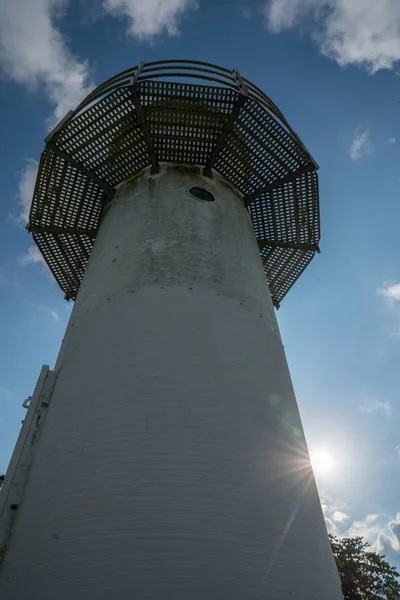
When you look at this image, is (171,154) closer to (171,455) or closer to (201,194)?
(201,194)

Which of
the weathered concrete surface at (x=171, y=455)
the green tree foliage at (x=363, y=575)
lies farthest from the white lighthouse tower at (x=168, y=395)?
the green tree foliage at (x=363, y=575)

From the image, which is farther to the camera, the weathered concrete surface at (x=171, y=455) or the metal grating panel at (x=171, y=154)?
the metal grating panel at (x=171, y=154)

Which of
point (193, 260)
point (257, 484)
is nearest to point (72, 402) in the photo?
point (257, 484)

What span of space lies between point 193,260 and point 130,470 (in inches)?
138

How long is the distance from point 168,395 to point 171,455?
73 centimetres

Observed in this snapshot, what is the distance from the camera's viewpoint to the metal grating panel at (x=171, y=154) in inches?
326

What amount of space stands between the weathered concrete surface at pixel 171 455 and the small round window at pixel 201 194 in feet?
5.48

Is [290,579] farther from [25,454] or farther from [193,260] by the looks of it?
[193,260]

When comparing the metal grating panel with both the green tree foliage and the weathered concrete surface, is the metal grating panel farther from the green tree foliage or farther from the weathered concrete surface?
the green tree foliage

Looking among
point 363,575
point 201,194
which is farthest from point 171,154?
point 363,575

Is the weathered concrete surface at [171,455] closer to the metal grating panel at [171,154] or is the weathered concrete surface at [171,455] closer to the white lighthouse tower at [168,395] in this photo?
the white lighthouse tower at [168,395]

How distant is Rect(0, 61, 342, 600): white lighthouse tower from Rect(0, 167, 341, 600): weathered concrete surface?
17mm

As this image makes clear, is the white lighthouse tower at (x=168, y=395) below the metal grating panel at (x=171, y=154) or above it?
below

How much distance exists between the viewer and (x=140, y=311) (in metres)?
5.87
